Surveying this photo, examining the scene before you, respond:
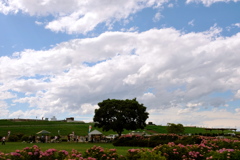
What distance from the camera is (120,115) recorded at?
171 feet

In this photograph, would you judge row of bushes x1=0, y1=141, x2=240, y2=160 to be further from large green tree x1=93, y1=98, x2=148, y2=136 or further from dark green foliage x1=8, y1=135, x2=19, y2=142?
dark green foliage x1=8, y1=135, x2=19, y2=142

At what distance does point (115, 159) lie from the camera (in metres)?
13.2

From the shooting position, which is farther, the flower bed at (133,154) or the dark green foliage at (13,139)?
the dark green foliage at (13,139)

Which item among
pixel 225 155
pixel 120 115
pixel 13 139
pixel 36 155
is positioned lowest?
pixel 13 139

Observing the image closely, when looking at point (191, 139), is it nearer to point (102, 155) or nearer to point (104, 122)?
point (102, 155)

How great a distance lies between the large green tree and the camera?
52375 millimetres

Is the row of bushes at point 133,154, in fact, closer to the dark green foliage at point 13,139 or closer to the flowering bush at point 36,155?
the flowering bush at point 36,155

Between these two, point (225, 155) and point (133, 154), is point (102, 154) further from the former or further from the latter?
point (225, 155)

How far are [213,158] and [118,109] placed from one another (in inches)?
1636

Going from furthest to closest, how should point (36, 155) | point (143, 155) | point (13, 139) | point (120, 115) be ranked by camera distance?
1. point (13, 139)
2. point (120, 115)
3. point (36, 155)
4. point (143, 155)

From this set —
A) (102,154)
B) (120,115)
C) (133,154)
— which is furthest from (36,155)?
(120,115)

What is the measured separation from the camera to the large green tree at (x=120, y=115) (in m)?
52.4

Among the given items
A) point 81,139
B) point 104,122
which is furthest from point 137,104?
point 81,139

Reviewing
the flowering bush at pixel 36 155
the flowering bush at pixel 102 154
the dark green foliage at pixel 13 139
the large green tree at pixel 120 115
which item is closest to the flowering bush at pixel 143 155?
the flowering bush at pixel 102 154
